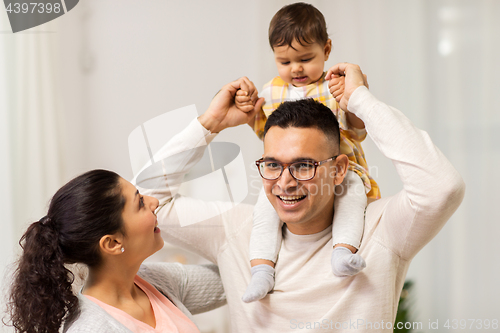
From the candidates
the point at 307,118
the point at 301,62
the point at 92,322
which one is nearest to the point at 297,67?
the point at 301,62

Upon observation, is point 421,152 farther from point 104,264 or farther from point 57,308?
point 57,308

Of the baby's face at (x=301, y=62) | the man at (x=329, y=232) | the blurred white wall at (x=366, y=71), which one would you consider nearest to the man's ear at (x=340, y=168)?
the man at (x=329, y=232)

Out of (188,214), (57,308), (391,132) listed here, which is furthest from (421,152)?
(57,308)

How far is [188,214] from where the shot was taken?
5.06 feet

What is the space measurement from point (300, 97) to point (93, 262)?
898mm

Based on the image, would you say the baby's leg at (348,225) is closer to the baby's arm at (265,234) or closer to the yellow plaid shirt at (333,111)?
the yellow plaid shirt at (333,111)

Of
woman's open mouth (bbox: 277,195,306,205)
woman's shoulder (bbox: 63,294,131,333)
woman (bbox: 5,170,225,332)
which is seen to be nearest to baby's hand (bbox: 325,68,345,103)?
woman's open mouth (bbox: 277,195,306,205)

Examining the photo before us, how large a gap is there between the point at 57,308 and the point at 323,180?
0.82 m

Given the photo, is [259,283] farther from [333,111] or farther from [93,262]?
[333,111]

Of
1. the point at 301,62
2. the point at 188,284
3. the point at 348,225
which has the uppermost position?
the point at 301,62

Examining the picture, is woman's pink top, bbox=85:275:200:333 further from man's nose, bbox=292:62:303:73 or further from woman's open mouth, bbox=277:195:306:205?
man's nose, bbox=292:62:303:73

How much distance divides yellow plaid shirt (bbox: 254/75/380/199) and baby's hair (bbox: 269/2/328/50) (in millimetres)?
166

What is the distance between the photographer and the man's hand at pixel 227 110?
1.52 metres

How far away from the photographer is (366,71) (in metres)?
2.47
